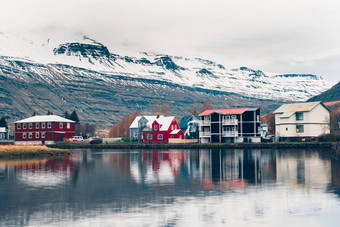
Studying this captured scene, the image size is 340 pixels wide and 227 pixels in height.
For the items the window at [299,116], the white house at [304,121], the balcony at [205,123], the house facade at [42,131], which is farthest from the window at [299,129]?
the house facade at [42,131]

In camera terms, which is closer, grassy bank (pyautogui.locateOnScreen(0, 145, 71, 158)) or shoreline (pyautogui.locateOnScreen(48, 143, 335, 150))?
grassy bank (pyautogui.locateOnScreen(0, 145, 71, 158))

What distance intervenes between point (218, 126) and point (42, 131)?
172 feet

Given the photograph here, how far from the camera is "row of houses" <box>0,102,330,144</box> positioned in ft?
385

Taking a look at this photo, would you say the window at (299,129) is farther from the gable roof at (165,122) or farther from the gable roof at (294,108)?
the gable roof at (165,122)

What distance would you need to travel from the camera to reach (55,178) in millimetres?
38375

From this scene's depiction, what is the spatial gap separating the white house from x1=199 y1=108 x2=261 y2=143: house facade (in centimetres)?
624

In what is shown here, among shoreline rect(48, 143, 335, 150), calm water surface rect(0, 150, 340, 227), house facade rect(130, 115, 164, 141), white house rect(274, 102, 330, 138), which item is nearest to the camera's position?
calm water surface rect(0, 150, 340, 227)

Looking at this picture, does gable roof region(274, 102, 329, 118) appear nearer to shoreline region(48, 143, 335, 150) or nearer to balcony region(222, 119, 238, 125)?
balcony region(222, 119, 238, 125)

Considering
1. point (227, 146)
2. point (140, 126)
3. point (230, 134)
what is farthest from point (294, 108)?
point (140, 126)

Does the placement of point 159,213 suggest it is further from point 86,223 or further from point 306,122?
point 306,122

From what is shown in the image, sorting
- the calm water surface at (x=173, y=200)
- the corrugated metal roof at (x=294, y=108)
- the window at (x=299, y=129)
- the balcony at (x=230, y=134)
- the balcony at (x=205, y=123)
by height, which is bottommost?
the calm water surface at (x=173, y=200)

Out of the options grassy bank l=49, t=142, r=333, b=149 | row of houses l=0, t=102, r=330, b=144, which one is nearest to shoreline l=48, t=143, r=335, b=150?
grassy bank l=49, t=142, r=333, b=149

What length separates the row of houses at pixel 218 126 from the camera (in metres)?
117

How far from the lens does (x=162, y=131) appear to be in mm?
138625
